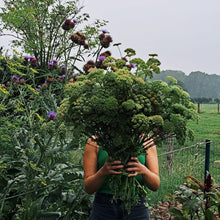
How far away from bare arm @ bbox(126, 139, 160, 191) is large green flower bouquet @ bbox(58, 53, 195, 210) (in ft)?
0.14

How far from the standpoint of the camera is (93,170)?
174 centimetres

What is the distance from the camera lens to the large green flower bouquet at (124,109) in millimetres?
1322

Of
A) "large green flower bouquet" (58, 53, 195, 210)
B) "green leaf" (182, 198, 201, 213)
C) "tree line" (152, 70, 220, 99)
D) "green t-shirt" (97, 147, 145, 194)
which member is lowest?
"green leaf" (182, 198, 201, 213)

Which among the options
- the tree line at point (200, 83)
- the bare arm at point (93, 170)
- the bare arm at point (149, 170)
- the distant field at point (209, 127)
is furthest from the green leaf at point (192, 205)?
the tree line at point (200, 83)

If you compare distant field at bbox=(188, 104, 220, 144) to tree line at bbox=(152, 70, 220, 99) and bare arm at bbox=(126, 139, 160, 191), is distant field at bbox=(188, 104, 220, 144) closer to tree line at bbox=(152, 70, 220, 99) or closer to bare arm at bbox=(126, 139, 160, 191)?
bare arm at bbox=(126, 139, 160, 191)

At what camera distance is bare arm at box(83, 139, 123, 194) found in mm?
1490

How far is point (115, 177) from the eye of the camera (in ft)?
4.97

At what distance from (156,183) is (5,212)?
4.18 ft

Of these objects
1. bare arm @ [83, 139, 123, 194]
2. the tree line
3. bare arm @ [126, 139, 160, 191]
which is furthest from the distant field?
the tree line

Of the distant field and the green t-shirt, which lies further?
the distant field

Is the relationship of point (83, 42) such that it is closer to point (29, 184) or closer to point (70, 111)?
point (29, 184)

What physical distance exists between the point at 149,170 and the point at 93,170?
0.98 feet

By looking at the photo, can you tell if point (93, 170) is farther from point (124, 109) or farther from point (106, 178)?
point (124, 109)

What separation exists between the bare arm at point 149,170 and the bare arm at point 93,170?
8cm
